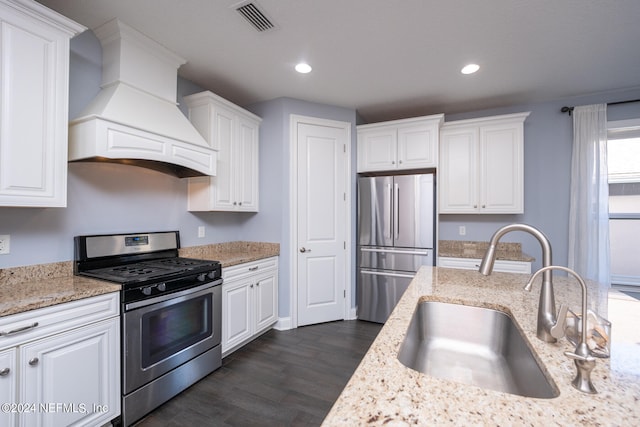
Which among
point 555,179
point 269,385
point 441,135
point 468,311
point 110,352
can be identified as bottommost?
point 269,385

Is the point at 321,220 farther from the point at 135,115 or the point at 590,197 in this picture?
the point at 590,197

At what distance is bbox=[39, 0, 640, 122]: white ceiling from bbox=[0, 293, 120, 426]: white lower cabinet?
191 centimetres

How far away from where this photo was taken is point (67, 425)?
4.81ft

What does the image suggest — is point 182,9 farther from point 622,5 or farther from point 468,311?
point 622,5

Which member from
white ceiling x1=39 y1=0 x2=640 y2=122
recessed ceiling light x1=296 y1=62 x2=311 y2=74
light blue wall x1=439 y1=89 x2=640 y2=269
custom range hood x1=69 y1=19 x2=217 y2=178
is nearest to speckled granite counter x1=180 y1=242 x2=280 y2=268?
custom range hood x1=69 y1=19 x2=217 y2=178

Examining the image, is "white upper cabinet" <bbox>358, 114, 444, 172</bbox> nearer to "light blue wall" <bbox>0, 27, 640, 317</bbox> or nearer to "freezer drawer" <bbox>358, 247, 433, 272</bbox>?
"light blue wall" <bbox>0, 27, 640, 317</bbox>

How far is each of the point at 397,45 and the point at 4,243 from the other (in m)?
2.95

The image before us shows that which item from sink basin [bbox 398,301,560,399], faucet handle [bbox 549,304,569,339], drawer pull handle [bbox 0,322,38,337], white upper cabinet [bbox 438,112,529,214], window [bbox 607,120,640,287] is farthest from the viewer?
white upper cabinet [bbox 438,112,529,214]

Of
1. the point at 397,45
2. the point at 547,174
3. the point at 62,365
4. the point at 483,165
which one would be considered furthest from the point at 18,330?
the point at 547,174

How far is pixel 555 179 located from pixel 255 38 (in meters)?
3.55

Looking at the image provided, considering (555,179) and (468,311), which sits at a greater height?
(555,179)

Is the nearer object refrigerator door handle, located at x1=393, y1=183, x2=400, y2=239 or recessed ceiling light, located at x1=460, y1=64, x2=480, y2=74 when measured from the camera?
recessed ceiling light, located at x1=460, y1=64, x2=480, y2=74

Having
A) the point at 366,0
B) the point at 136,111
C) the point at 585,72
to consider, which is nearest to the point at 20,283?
the point at 136,111

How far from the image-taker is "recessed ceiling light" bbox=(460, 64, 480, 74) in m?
2.54
